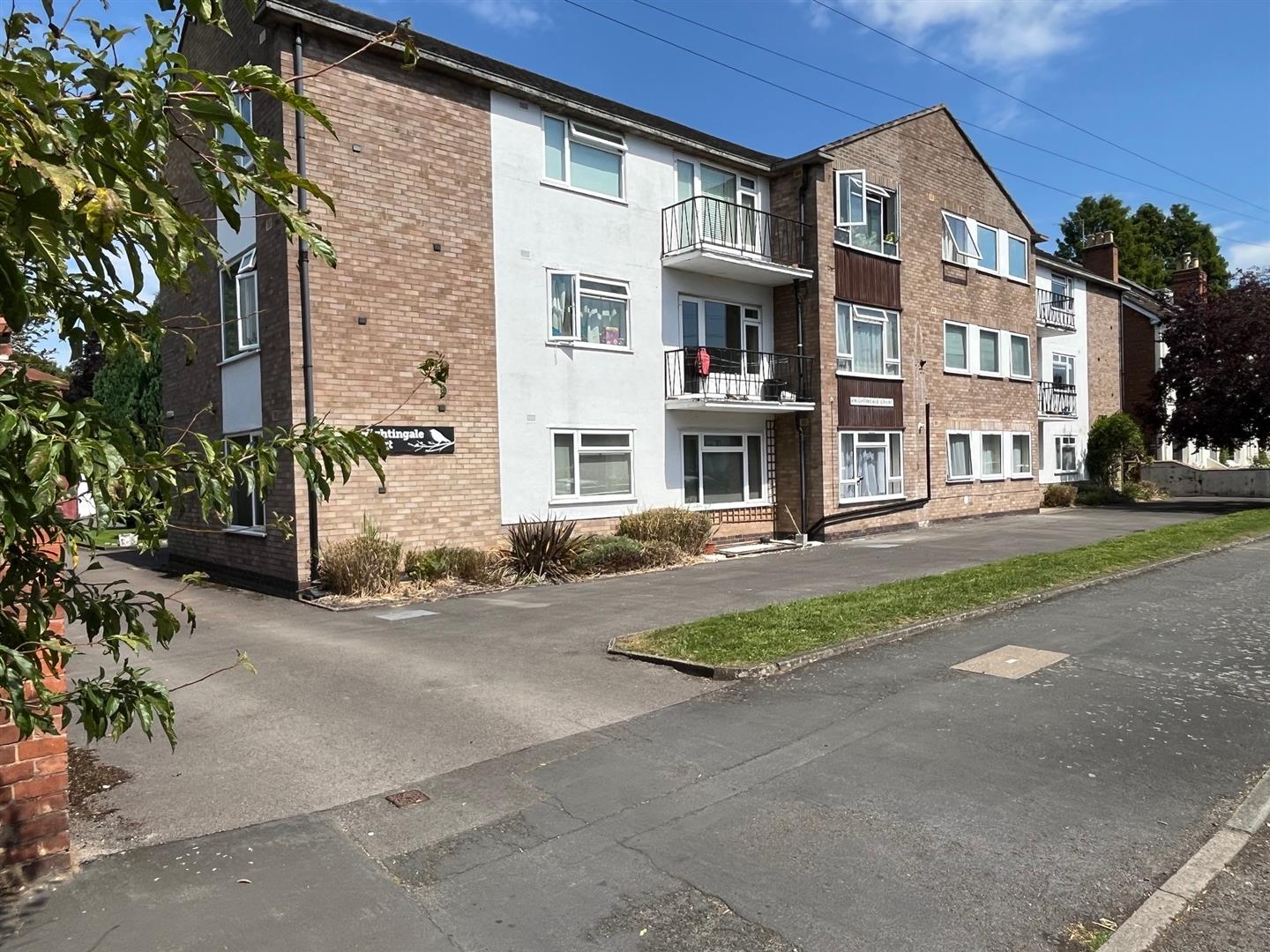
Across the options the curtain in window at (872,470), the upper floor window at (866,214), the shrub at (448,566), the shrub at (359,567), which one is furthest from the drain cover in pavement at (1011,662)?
the upper floor window at (866,214)

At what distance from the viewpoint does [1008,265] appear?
87.0ft

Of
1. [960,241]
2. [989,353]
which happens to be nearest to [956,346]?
[989,353]

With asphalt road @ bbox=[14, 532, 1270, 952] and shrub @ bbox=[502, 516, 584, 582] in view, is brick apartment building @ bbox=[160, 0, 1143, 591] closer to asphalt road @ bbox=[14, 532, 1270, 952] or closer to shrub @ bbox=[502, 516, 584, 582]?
shrub @ bbox=[502, 516, 584, 582]

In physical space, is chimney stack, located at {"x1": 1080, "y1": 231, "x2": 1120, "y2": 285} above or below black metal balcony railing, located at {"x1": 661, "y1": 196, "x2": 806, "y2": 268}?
above

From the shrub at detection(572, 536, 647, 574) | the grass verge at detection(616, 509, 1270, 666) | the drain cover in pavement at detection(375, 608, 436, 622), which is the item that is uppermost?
the shrub at detection(572, 536, 647, 574)

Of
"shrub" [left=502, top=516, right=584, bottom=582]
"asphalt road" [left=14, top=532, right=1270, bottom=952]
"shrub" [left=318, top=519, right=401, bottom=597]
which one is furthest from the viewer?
"shrub" [left=502, top=516, right=584, bottom=582]

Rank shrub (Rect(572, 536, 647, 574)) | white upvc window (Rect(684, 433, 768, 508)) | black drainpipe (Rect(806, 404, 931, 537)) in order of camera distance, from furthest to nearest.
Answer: black drainpipe (Rect(806, 404, 931, 537)) → white upvc window (Rect(684, 433, 768, 508)) → shrub (Rect(572, 536, 647, 574))

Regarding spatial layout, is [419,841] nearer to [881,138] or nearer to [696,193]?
[696,193]

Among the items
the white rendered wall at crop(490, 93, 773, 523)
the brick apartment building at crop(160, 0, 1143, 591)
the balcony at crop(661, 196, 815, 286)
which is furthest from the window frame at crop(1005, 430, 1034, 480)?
the white rendered wall at crop(490, 93, 773, 523)

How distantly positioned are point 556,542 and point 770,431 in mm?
7704

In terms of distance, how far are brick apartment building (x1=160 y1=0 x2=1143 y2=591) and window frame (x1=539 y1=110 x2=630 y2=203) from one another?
0.14 ft

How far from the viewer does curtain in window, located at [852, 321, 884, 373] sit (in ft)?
68.4

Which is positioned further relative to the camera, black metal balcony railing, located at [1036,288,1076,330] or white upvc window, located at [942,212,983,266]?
black metal balcony railing, located at [1036,288,1076,330]

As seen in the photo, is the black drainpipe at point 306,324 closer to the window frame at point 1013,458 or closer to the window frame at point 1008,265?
the window frame at point 1008,265
